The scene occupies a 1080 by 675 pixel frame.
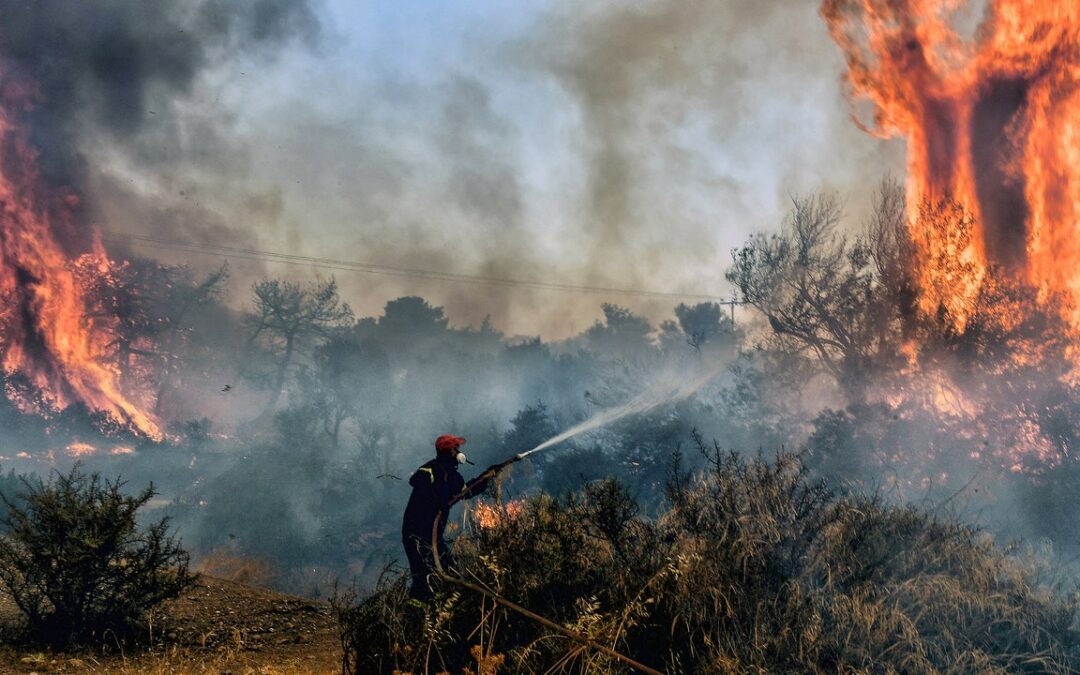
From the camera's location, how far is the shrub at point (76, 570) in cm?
671

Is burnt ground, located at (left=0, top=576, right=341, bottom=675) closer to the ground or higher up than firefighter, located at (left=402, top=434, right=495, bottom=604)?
closer to the ground

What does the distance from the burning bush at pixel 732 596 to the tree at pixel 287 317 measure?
44.9 metres

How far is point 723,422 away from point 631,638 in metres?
25.8

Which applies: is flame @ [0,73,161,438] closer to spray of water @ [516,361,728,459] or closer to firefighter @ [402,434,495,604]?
spray of water @ [516,361,728,459]

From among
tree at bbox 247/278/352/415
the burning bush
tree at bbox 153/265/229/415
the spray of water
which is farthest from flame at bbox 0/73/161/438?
the burning bush

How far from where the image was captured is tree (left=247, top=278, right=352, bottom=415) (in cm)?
4741

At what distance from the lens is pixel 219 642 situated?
702cm

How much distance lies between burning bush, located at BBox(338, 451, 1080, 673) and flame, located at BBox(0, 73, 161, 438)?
34.5 m

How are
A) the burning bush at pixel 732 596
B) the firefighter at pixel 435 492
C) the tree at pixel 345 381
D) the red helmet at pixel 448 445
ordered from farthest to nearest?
the tree at pixel 345 381 → the red helmet at pixel 448 445 → the firefighter at pixel 435 492 → the burning bush at pixel 732 596

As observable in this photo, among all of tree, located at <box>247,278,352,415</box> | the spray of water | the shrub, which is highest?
tree, located at <box>247,278,352,415</box>

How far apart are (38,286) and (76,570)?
3155cm

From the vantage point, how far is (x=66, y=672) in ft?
18.9

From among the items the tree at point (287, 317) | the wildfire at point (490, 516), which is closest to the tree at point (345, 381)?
the tree at point (287, 317)

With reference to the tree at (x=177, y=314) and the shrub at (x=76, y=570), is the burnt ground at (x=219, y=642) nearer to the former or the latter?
the shrub at (x=76, y=570)
